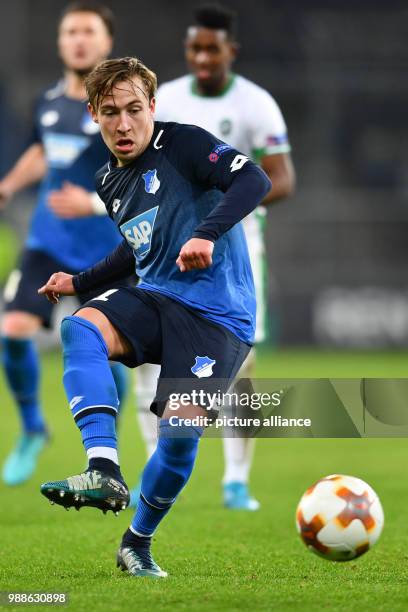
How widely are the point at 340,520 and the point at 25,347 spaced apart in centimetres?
339

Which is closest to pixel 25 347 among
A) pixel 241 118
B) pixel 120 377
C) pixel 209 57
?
pixel 120 377

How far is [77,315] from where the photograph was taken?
3881mm

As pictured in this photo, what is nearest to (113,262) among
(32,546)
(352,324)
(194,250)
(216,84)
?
(194,250)

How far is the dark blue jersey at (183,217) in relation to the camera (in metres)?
4.01

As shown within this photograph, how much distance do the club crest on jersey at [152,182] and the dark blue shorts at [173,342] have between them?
1.22ft

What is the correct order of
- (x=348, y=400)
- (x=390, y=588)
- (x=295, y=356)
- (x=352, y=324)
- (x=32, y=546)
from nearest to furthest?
1. (x=390, y=588)
2. (x=348, y=400)
3. (x=32, y=546)
4. (x=295, y=356)
5. (x=352, y=324)

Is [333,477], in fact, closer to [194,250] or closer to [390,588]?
[390,588]

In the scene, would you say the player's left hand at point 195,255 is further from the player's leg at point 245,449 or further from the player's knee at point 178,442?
the player's leg at point 245,449

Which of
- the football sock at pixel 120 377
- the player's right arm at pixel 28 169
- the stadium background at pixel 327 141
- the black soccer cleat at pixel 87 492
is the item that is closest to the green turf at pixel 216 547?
the black soccer cleat at pixel 87 492

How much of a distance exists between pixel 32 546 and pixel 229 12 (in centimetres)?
307

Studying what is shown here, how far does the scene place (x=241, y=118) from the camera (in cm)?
609

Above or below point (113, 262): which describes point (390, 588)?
below

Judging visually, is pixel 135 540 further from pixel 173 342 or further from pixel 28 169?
pixel 28 169

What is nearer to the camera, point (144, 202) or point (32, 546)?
point (144, 202)
